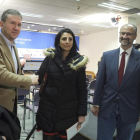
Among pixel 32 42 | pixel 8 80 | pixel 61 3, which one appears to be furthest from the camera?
pixel 32 42

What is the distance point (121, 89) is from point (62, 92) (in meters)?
0.57

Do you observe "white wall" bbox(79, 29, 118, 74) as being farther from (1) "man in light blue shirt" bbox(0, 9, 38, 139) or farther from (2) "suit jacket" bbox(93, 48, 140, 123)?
(1) "man in light blue shirt" bbox(0, 9, 38, 139)

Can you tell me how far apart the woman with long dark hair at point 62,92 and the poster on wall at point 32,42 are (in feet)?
30.0

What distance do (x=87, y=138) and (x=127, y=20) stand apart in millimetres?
6113

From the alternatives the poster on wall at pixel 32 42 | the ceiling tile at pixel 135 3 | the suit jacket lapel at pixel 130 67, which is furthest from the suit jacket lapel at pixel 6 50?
the poster on wall at pixel 32 42

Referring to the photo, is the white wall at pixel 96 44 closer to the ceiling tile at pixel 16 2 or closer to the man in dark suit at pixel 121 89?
the ceiling tile at pixel 16 2

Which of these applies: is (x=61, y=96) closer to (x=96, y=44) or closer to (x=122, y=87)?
(x=122, y=87)

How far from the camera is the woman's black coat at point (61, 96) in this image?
155 centimetres

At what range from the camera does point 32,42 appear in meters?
10.7

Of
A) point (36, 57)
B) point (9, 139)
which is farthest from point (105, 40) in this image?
point (9, 139)

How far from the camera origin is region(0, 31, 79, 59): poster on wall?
33.9 ft

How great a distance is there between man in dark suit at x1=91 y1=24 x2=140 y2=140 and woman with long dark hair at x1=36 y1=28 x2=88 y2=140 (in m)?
0.22

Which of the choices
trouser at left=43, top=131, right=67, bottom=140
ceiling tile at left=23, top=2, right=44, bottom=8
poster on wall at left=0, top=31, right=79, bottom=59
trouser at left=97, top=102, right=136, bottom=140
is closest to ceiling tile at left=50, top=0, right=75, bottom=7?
ceiling tile at left=23, top=2, right=44, bottom=8

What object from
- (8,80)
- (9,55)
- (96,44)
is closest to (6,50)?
(9,55)
